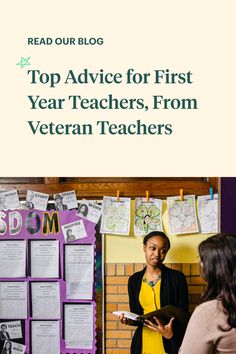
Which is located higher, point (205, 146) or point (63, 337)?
point (205, 146)

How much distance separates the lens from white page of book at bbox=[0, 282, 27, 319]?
505 centimetres

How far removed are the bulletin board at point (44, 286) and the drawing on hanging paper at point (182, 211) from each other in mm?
592

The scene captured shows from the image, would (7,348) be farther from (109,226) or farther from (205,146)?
(205,146)

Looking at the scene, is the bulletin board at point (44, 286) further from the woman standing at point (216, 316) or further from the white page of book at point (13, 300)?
the woman standing at point (216, 316)

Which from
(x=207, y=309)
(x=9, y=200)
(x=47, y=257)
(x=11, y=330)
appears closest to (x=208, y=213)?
(x=47, y=257)

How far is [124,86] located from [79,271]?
3682 millimetres

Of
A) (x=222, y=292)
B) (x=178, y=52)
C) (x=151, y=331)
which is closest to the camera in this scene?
(x=178, y=52)

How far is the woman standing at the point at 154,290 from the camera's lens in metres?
4.53

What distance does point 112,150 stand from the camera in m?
1.47

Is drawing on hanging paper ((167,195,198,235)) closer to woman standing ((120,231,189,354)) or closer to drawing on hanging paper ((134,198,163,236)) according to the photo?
drawing on hanging paper ((134,198,163,236))

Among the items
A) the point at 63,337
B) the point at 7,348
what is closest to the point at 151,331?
the point at 63,337

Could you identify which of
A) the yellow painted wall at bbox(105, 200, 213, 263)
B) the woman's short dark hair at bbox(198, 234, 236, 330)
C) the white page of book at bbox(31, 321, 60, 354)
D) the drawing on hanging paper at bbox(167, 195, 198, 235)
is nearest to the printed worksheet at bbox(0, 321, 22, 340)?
the white page of book at bbox(31, 321, 60, 354)

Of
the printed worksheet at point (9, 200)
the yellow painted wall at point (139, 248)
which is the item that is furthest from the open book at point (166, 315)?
the printed worksheet at point (9, 200)

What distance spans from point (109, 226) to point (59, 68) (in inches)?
142
